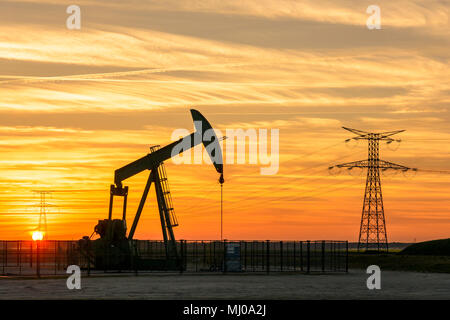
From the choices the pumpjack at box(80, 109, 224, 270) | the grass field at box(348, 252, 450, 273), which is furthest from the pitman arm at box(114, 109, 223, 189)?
the grass field at box(348, 252, 450, 273)

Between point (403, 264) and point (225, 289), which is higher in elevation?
point (225, 289)

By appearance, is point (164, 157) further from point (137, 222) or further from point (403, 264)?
point (403, 264)

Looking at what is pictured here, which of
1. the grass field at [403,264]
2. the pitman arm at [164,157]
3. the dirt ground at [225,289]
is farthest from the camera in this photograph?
the grass field at [403,264]

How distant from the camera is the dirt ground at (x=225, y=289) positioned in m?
27.5

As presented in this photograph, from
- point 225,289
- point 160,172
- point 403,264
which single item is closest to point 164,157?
point 160,172

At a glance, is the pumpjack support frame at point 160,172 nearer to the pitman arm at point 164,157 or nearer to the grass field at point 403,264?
the pitman arm at point 164,157

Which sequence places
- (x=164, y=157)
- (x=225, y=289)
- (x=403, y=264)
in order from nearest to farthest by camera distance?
(x=225, y=289), (x=164, y=157), (x=403, y=264)

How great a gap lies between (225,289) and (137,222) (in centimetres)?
1793

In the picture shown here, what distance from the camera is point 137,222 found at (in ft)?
157

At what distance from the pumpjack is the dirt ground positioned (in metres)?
6.72

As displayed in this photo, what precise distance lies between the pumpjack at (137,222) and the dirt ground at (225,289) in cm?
672

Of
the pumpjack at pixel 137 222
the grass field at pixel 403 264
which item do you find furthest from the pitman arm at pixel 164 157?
the grass field at pixel 403 264
